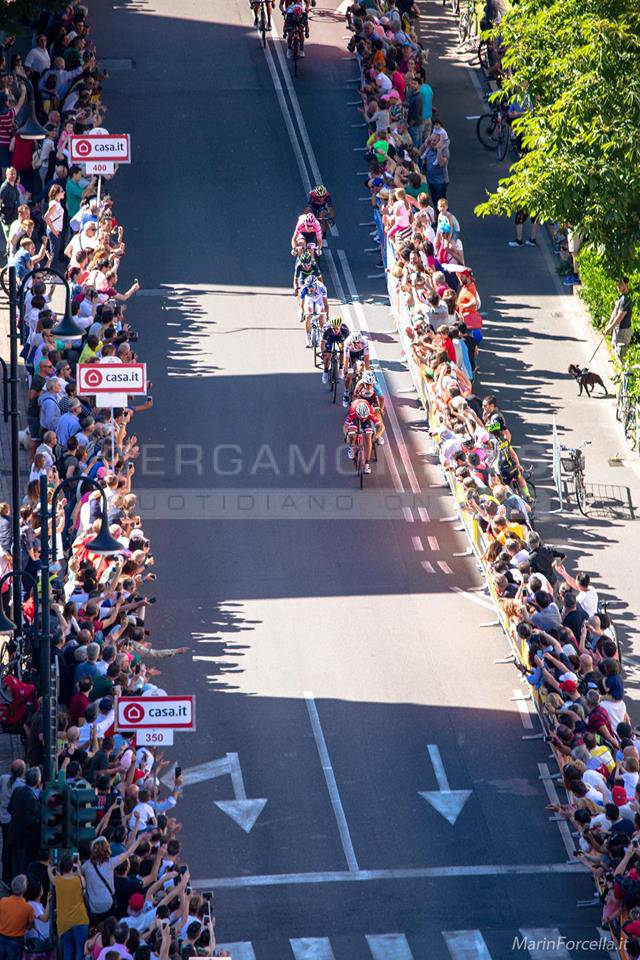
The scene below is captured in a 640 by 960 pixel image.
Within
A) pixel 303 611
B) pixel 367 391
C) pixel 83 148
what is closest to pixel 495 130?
pixel 83 148

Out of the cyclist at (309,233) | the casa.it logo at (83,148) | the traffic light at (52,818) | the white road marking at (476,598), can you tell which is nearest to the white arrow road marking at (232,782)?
the traffic light at (52,818)

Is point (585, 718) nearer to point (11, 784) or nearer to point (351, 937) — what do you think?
point (351, 937)

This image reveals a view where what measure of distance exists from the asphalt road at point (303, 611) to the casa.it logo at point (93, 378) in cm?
373

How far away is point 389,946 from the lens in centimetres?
2308

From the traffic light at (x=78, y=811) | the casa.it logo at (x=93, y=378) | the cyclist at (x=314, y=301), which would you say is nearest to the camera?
the traffic light at (x=78, y=811)

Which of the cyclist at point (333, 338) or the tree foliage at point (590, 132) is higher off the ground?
the tree foliage at point (590, 132)

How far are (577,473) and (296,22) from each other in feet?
54.5

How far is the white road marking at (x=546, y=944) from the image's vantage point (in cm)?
2295

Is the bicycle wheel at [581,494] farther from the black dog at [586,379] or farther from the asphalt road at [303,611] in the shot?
the black dog at [586,379]

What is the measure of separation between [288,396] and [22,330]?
5504 millimetres

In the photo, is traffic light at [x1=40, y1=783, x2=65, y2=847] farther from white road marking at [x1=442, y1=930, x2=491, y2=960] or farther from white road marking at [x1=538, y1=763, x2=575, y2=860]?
white road marking at [x1=538, y1=763, x2=575, y2=860]

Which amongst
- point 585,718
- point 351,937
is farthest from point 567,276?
point 351,937

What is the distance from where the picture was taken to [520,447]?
1335 inches

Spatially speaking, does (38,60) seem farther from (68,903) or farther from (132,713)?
(68,903)
